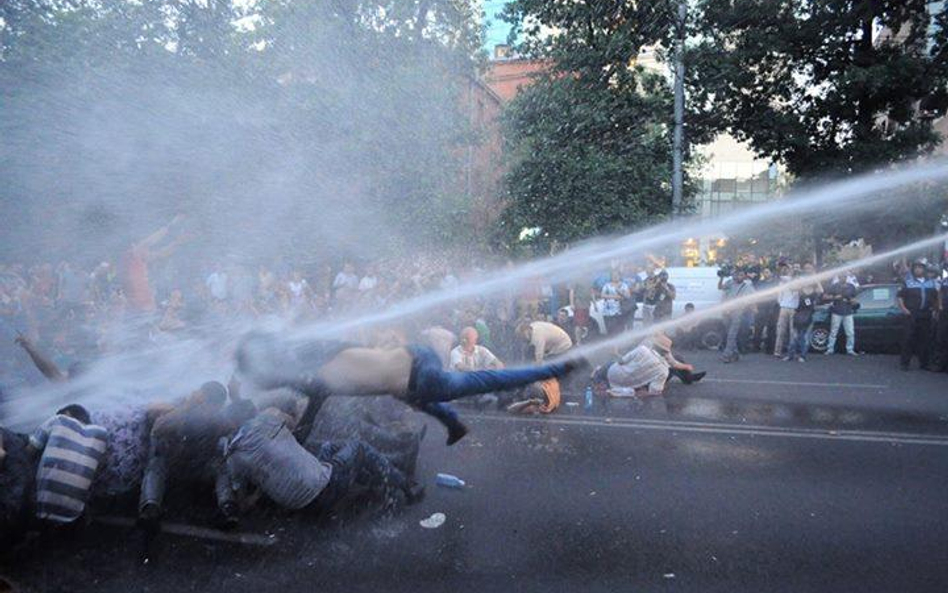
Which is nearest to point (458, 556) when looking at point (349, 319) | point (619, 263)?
point (349, 319)

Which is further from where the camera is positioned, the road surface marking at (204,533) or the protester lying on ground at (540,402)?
the protester lying on ground at (540,402)

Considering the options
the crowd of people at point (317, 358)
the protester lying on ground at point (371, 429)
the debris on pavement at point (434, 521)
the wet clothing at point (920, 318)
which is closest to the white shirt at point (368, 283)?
the crowd of people at point (317, 358)

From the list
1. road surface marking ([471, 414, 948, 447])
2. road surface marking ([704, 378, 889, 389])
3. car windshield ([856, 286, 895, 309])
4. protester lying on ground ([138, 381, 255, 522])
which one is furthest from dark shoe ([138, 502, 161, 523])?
car windshield ([856, 286, 895, 309])

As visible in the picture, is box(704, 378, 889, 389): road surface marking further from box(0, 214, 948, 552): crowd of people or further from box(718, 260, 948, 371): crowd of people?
box(718, 260, 948, 371): crowd of people

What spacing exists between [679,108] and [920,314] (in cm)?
730

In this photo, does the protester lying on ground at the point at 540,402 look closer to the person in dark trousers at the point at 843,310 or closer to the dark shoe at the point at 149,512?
the dark shoe at the point at 149,512

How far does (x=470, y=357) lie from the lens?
8.50m

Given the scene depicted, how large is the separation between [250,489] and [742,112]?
53.8 feet

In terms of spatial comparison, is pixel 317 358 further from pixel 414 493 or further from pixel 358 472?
pixel 414 493

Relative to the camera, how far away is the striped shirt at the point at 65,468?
13.7 ft

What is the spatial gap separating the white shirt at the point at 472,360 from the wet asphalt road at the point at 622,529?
155cm

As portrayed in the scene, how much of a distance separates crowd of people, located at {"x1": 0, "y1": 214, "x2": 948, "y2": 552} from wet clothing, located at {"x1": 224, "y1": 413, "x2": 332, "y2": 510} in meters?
0.01

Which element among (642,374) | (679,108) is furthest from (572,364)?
(679,108)

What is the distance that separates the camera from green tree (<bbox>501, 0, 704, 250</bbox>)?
14117mm
